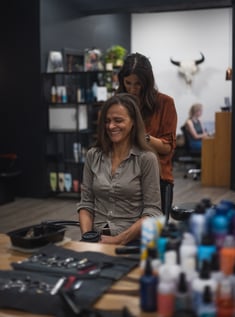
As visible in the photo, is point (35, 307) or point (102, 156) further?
point (102, 156)

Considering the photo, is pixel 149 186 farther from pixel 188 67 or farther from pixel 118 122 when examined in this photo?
pixel 188 67

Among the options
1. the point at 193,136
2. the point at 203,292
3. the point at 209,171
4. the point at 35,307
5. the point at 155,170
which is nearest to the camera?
the point at 203,292

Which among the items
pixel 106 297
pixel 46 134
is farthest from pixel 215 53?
pixel 106 297

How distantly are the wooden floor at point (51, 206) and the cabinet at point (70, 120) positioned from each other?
0.34m

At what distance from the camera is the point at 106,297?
1.66 m

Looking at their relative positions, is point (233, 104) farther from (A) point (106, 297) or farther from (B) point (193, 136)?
(A) point (106, 297)

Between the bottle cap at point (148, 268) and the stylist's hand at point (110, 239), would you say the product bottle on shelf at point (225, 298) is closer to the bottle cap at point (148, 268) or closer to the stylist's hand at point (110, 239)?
the bottle cap at point (148, 268)

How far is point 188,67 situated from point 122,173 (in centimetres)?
834

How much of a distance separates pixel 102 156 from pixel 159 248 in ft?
3.92

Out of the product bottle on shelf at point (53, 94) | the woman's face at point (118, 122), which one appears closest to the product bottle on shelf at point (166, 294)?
the woman's face at point (118, 122)

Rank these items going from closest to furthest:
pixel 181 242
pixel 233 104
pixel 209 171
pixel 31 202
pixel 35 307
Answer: pixel 181 242
pixel 35 307
pixel 31 202
pixel 233 104
pixel 209 171

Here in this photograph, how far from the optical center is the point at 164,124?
305 centimetres


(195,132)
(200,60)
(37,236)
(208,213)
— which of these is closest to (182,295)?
(208,213)

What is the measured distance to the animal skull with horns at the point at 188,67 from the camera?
10602 mm
